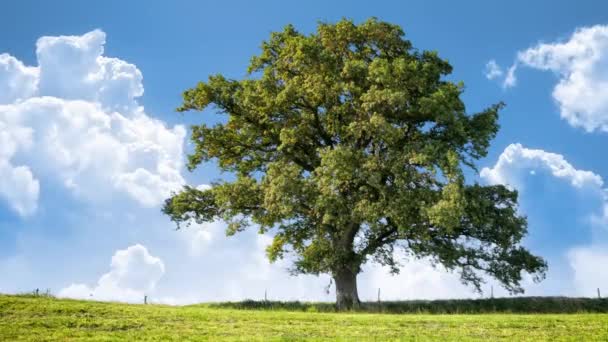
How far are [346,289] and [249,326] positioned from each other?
44.4 feet

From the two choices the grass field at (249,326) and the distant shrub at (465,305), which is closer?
the grass field at (249,326)

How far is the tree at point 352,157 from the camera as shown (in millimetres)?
31078

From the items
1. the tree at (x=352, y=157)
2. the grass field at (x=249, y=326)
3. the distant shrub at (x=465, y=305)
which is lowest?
the grass field at (x=249, y=326)

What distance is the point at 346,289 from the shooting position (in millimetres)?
34562

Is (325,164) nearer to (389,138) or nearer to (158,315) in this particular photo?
(389,138)

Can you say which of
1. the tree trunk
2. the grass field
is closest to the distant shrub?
the tree trunk

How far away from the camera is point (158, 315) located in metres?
24.5

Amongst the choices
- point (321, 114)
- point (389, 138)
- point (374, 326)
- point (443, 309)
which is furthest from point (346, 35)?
point (374, 326)

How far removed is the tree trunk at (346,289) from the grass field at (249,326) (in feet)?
27.7

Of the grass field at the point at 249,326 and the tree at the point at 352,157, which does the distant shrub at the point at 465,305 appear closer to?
the tree at the point at 352,157

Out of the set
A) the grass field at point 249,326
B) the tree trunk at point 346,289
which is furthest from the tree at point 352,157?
the grass field at point 249,326

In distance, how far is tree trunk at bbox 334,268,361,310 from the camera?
34.3 metres

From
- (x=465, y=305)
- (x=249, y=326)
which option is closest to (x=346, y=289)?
(x=465, y=305)

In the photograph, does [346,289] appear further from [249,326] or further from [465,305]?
[249,326]
